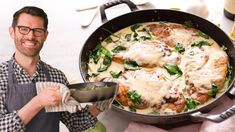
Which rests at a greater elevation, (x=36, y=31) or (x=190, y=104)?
(x=36, y=31)

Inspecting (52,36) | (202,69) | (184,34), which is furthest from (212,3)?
(52,36)

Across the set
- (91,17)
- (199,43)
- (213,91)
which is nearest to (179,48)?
(199,43)

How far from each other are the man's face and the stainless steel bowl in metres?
0.08

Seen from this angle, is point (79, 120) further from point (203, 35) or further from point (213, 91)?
point (203, 35)

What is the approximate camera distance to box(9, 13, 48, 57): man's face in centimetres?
59

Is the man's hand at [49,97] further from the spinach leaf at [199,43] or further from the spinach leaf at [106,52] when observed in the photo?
the spinach leaf at [199,43]

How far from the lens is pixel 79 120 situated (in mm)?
738

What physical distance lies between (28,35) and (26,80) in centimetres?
8

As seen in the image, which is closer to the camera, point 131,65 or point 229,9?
point 131,65

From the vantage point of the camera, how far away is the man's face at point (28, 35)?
23.3 inches

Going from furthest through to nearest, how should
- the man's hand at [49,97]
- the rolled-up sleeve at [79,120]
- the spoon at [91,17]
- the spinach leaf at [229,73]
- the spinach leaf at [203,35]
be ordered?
1. the spoon at [91,17]
2. the spinach leaf at [203,35]
3. the spinach leaf at [229,73]
4. the rolled-up sleeve at [79,120]
5. the man's hand at [49,97]

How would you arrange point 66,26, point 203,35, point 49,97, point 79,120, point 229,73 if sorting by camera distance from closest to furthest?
point 49,97 < point 79,120 < point 229,73 < point 203,35 < point 66,26

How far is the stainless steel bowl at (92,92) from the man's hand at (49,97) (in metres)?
0.02

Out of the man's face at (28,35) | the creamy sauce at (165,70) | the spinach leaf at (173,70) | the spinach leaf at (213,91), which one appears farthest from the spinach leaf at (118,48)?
the man's face at (28,35)
